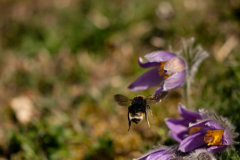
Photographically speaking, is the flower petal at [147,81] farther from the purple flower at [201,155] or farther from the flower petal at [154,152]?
the purple flower at [201,155]

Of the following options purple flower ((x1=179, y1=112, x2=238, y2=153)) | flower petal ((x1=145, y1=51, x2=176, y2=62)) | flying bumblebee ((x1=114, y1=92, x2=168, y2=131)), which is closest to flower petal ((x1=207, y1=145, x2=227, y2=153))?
purple flower ((x1=179, y1=112, x2=238, y2=153))

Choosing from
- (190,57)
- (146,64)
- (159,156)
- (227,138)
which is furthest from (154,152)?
(190,57)

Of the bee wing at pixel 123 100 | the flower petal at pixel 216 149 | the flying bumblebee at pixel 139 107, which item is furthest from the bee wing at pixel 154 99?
the flower petal at pixel 216 149

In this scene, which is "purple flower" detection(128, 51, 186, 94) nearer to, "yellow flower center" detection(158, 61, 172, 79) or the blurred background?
"yellow flower center" detection(158, 61, 172, 79)

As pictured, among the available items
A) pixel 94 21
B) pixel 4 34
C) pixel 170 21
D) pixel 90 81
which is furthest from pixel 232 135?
pixel 4 34

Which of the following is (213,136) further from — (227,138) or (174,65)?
(174,65)

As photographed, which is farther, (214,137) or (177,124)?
(177,124)
